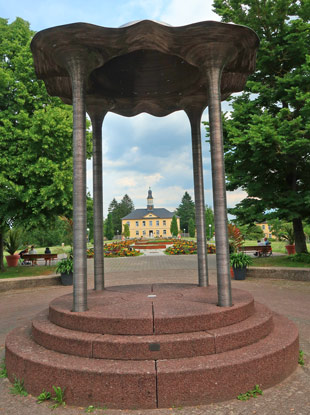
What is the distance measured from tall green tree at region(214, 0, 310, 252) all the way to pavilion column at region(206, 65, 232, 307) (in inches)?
298

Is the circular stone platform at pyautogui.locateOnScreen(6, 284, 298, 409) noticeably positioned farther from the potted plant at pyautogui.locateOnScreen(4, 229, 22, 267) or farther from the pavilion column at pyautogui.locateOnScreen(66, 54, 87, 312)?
the potted plant at pyautogui.locateOnScreen(4, 229, 22, 267)

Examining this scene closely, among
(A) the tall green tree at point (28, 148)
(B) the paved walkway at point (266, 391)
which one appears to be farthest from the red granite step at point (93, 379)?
(A) the tall green tree at point (28, 148)

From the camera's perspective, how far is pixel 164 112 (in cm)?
857

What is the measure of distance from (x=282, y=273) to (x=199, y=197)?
6.61 metres

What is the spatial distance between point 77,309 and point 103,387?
1.59 metres

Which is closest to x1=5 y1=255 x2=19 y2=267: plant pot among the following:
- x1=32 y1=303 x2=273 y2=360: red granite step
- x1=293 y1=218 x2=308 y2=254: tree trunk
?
x1=293 y1=218 x2=308 y2=254: tree trunk

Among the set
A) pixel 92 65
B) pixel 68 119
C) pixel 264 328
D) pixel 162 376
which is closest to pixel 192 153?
pixel 92 65

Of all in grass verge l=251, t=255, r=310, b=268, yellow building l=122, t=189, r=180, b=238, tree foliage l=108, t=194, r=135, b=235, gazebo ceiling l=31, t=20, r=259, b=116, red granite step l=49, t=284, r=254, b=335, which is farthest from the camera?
tree foliage l=108, t=194, r=135, b=235

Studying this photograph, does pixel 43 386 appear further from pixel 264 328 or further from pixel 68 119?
pixel 68 119

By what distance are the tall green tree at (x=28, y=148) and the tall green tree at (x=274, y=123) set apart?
7.86 m

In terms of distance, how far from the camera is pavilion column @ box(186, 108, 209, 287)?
7348 millimetres

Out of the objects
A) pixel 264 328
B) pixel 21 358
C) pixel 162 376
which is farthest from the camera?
pixel 264 328

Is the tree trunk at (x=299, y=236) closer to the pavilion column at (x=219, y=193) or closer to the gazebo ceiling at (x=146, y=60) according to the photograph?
the gazebo ceiling at (x=146, y=60)

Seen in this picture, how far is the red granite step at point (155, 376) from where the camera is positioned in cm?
343
